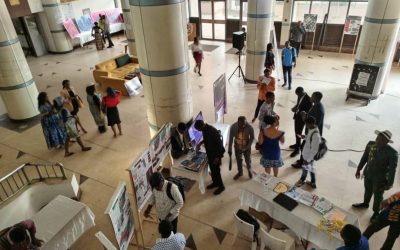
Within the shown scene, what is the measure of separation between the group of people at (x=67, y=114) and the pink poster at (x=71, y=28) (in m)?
7.77

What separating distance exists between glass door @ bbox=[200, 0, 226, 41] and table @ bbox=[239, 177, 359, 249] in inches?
436

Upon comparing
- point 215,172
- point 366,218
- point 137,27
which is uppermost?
point 137,27

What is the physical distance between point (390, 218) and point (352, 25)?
9731 millimetres

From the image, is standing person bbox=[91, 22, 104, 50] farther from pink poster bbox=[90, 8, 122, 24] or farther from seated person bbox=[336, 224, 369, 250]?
seated person bbox=[336, 224, 369, 250]

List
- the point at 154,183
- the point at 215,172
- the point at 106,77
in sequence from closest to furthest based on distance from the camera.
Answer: the point at 154,183 → the point at 215,172 → the point at 106,77

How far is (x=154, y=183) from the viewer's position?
3.34 metres

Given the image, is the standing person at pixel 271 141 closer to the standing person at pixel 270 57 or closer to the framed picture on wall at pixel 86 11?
the standing person at pixel 270 57

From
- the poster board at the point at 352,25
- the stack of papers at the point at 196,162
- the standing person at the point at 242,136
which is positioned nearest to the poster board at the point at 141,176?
the stack of papers at the point at 196,162

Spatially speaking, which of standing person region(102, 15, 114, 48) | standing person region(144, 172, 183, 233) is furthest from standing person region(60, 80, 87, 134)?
standing person region(102, 15, 114, 48)

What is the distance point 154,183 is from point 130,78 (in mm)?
6475

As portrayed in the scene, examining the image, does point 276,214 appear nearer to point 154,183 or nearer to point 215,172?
point 215,172

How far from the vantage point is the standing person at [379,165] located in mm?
3801

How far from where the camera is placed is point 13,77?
7.11 m

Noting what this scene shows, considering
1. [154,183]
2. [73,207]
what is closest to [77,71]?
[73,207]
